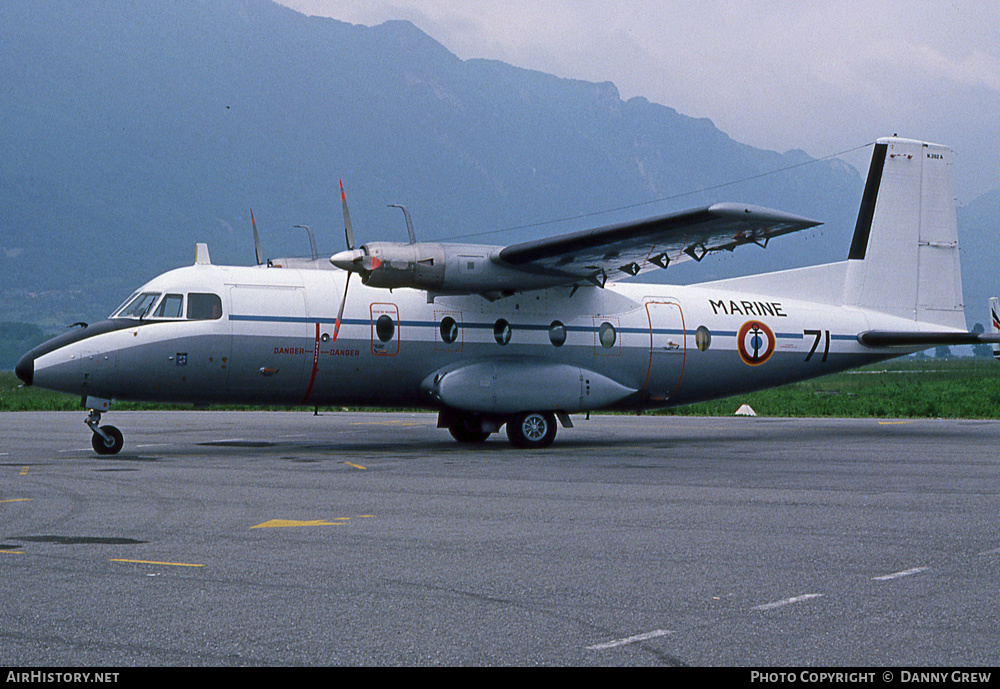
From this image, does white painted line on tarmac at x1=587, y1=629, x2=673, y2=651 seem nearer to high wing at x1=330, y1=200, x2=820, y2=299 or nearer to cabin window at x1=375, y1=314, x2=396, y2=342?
high wing at x1=330, y1=200, x2=820, y2=299

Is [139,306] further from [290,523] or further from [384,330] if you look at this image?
[290,523]

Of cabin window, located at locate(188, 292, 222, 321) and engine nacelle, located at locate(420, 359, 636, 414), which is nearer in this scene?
cabin window, located at locate(188, 292, 222, 321)

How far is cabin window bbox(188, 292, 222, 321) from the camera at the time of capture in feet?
62.5

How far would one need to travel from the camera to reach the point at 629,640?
5805mm

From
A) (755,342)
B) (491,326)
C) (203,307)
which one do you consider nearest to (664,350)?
(755,342)

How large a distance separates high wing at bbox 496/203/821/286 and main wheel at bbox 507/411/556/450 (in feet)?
9.60

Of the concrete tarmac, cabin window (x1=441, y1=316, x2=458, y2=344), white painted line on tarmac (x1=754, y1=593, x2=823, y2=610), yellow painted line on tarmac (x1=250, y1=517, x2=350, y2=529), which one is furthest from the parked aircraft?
white painted line on tarmac (x1=754, y1=593, x2=823, y2=610)

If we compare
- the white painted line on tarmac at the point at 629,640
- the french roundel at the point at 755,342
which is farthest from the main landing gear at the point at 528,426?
the white painted line on tarmac at the point at 629,640

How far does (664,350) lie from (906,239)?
24.7 ft

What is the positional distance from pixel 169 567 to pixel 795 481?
30.2ft

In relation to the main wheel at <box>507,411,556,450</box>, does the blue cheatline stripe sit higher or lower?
higher

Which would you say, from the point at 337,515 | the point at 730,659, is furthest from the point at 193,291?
the point at 730,659

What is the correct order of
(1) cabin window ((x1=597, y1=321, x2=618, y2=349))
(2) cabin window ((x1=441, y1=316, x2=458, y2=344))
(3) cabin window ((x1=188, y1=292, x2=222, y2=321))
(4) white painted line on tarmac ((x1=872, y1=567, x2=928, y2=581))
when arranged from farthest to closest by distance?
1. (1) cabin window ((x1=597, y1=321, x2=618, y2=349))
2. (2) cabin window ((x1=441, y1=316, x2=458, y2=344))
3. (3) cabin window ((x1=188, y1=292, x2=222, y2=321))
4. (4) white painted line on tarmac ((x1=872, y1=567, x2=928, y2=581))

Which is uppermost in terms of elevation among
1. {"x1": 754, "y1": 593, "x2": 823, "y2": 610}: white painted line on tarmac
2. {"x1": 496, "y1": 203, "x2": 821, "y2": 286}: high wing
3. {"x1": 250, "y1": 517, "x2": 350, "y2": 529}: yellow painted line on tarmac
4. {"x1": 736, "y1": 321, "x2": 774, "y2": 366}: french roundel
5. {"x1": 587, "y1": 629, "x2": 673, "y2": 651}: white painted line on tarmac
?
{"x1": 496, "y1": 203, "x2": 821, "y2": 286}: high wing
